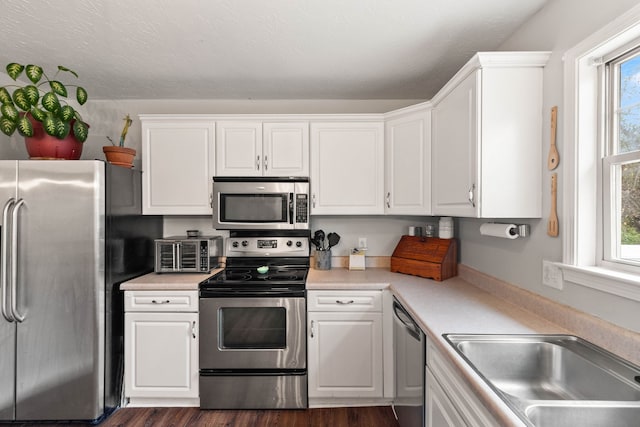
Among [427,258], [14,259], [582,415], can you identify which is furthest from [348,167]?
[14,259]

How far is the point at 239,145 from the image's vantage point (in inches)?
96.6

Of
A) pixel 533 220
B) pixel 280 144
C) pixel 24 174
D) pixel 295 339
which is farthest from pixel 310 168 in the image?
pixel 24 174

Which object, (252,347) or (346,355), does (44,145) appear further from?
(346,355)

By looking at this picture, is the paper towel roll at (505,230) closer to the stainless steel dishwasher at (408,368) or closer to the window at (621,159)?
the window at (621,159)

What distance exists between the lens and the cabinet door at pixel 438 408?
1139 millimetres

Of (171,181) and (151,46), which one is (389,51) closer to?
(151,46)

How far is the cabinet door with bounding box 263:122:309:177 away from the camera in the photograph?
8.05ft

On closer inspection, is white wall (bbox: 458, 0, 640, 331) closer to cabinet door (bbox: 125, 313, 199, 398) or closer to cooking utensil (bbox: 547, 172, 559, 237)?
cooking utensil (bbox: 547, 172, 559, 237)

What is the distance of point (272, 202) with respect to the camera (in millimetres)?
2422

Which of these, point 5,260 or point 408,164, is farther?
point 408,164

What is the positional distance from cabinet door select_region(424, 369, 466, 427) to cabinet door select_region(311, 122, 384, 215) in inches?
52.1

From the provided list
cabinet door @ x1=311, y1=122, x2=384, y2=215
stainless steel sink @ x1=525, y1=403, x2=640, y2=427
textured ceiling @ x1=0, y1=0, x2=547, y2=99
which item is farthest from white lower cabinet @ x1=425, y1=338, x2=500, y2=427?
textured ceiling @ x1=0, y1=0, x2=547, y2=99

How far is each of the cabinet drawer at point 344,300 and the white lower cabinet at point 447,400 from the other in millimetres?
739

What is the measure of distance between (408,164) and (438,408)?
5.04 ft
